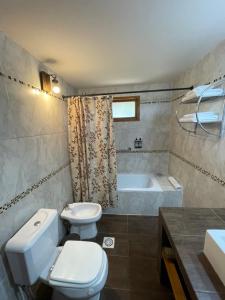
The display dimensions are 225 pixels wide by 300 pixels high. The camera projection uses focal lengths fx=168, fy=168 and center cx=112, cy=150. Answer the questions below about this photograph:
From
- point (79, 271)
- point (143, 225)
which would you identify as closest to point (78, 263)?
point (79, 271)

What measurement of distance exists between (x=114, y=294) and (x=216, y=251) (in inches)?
48.1

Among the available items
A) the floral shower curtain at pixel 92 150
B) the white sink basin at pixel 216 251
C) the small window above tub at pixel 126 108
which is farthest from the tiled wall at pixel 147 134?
the white sink basin at pixel 216 251

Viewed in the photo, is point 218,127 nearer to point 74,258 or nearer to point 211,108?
point 211,108

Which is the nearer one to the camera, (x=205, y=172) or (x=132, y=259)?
(x=205, y=172)

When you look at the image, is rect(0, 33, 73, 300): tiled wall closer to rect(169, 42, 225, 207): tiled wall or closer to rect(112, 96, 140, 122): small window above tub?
rect(112, 96, 140, 122): small window above tub

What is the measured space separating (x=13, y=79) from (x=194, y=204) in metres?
2.34

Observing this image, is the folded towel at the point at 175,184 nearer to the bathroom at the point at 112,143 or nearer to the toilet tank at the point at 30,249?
the bathroom at the point at 112,143

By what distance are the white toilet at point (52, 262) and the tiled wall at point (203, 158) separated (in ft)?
4.03

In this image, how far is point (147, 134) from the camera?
3277mm

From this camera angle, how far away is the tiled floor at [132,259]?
62.4 inches

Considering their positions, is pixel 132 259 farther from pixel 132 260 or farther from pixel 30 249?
pixel 30 249

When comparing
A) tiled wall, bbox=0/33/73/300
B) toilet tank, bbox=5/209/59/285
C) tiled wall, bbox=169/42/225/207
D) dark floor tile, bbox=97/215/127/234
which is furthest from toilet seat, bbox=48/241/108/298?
tiled wall, bbox=169/42/225/207

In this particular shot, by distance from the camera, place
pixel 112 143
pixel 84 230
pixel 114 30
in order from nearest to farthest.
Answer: pixel 114 30 < pixel 84 230 < pixel 112 143

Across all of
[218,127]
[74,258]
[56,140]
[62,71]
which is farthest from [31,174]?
[218,127]
